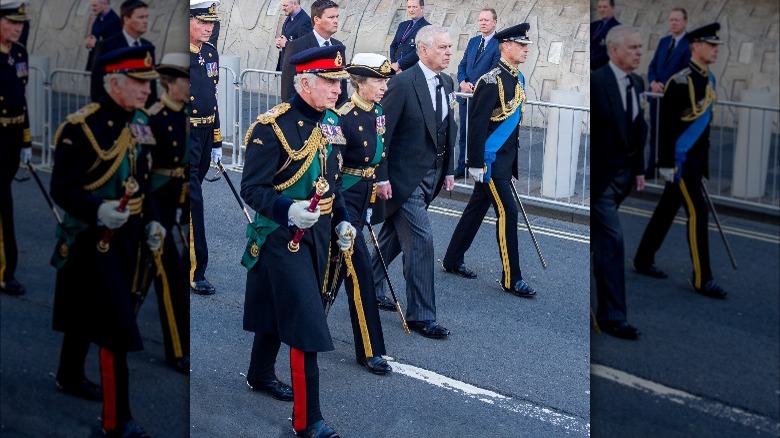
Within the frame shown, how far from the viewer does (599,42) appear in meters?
2.39

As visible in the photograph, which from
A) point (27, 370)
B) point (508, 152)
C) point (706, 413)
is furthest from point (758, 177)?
point (27, 370)

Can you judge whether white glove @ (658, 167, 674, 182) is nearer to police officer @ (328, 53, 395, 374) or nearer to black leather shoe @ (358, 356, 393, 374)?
police officer @ (328, 53, 395, 374)

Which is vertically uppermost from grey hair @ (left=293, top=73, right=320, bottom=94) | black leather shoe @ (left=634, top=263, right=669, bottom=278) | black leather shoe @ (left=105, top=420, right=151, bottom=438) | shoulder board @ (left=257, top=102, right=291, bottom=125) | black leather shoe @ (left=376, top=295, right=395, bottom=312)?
grey hair @ (left=293, top=73, right=320, bottom=94)

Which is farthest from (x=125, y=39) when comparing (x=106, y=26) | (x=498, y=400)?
(x=498, y=400)

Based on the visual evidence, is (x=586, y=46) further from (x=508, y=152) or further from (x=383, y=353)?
(x=383, y=353)

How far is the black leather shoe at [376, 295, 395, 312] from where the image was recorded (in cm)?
341

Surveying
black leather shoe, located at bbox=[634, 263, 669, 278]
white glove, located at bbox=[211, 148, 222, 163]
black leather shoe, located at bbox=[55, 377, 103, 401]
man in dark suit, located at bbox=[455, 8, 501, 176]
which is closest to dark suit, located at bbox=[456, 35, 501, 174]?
man in dark suit, located at bbox=[455, 8, 501, 176]

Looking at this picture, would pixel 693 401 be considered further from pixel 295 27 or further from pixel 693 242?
pixel 295 27

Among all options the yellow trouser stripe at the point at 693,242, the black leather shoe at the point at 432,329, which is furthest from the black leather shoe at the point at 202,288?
the yellow trouser stripe at the point at 693,242

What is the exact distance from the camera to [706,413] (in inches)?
79.5

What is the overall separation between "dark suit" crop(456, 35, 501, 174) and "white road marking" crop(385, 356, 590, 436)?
2.07 feet

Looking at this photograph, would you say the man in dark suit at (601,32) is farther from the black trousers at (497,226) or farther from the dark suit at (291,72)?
the dark suit at (291,72)

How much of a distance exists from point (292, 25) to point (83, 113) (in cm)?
84

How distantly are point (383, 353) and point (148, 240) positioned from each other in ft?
2.87
